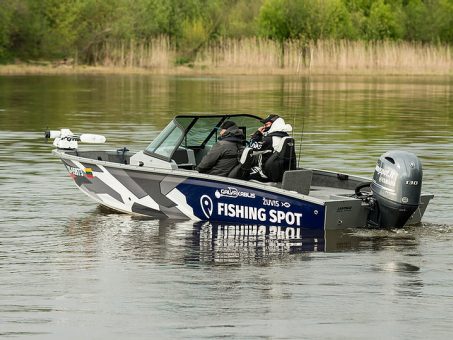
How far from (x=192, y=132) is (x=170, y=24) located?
247 feet

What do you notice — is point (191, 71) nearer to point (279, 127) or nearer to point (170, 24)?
point (170, 24)

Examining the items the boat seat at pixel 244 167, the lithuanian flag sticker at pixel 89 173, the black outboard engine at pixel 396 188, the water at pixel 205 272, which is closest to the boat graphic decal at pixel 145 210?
the water at pixel 205 272

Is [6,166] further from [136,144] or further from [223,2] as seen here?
[223,2]

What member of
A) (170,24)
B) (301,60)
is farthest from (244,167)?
(170,24)

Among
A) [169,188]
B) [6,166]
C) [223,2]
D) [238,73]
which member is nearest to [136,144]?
[6,166]

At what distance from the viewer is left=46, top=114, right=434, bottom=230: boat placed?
47.1ft

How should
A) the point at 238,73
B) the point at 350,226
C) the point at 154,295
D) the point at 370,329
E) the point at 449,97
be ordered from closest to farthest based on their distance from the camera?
the point at 370,329 < the point at 154,295 < the point at 350,226 < the point at 449,97 < the point at 238,73

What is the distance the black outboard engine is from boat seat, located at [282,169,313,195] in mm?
1110

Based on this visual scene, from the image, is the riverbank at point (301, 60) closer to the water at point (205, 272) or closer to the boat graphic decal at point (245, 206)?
the water at point (205, 272)

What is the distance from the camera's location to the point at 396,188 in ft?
46.3

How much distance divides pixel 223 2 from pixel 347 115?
7154 cm

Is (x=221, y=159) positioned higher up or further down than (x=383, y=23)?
further down

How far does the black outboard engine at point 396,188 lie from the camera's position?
14.1 metres

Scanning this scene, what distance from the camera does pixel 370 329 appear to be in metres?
9.91
